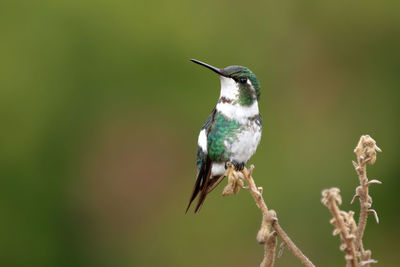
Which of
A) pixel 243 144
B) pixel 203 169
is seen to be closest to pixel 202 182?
pixel 203 169

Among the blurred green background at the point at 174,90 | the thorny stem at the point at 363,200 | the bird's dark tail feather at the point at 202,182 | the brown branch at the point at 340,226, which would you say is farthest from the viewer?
the blurred green background at the point at 174,90

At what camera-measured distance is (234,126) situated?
1936mm

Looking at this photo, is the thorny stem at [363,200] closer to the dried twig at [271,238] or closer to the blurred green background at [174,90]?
the dried twig at [271,238]

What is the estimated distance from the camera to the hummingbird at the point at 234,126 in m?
1.92

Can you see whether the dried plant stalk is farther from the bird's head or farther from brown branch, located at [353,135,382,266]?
the bird's head

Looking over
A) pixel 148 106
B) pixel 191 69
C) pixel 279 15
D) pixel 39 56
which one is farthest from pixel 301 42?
pixel 39 56

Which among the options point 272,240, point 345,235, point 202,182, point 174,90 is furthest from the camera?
point 174,90

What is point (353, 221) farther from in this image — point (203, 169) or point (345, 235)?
point (203, 169)

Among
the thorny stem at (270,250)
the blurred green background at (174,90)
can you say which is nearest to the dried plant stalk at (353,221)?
the thorny stem at (270,250)

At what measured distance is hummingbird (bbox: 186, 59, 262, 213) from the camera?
6.31ft

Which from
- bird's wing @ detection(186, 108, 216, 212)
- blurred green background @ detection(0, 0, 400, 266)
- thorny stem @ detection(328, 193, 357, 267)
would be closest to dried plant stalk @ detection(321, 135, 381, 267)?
thorny stem @ detection(328, 193, 357, 267)

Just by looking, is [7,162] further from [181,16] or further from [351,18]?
[351,18]

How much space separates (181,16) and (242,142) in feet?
13.4

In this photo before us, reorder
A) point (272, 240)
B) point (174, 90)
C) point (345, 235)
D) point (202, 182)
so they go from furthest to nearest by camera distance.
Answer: point (174, 90)
point (202, 182)
point (272, 240)
point (345, 235)
